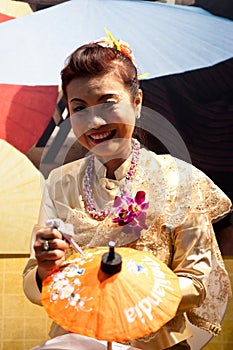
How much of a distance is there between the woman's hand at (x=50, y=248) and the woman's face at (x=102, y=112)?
36cm

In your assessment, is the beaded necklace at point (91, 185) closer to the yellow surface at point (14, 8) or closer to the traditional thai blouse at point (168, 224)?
the traditional thai blouse at point (168, 224)

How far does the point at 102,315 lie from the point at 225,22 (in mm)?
1861

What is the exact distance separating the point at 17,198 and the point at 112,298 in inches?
51.5

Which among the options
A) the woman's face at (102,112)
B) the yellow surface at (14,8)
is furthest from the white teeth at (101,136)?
the yellow surface at (14,8)

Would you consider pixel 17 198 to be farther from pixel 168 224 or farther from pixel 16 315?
pixel 168 224

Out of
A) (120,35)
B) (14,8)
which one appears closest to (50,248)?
(120,35)

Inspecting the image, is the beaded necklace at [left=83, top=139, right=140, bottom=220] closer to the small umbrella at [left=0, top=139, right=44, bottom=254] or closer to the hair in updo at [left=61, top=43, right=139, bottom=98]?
the hair in updo at [left=61, top=43, right=139, bottom=98]

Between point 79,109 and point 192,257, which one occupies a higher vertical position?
point 79,109

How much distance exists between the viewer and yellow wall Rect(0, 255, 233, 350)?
247 centimetres

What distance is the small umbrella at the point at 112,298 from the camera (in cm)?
125

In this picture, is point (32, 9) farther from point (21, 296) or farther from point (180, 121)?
point (21, 296)

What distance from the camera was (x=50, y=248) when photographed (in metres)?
1.45

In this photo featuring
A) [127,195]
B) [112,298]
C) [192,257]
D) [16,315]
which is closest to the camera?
[112,298]

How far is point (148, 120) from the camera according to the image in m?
2.21
